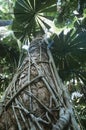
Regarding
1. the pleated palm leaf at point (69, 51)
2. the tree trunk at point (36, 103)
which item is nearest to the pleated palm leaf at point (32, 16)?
the pleated palm leaf at point (69, 51)

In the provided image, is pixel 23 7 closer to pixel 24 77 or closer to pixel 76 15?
pixel 76 15

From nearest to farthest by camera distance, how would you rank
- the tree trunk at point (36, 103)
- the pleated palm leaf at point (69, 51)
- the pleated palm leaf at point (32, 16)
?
the tree trunk at point (36, 103), the pleated palm leaf at point (32, 16), the pleated palm leaf at point (69, 51)

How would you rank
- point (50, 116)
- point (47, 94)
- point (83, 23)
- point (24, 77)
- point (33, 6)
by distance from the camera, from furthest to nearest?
point (83, 23) → point (33, 6) → point (24, 77) → point (47, 94) → point (50, 116)

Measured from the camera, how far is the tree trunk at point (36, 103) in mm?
2352

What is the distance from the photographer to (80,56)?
4840 mm

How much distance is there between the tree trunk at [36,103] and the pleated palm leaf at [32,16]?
1.45m

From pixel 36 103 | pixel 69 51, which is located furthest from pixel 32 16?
pixel 36 103

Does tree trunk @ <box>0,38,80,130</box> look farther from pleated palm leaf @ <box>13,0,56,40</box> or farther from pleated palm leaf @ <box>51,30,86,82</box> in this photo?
pleated palm leaf @ <box>13,0,56,40</box>

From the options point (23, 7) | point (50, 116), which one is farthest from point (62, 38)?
point (50, 116)

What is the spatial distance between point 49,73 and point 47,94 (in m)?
0.55

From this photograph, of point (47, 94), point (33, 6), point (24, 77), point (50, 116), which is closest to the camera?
point (50, 116)

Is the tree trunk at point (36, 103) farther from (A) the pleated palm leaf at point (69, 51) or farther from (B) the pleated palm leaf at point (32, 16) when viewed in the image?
(B) the pleated palm leaf at point (32, 16)

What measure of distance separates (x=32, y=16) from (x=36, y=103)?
2.46 metres

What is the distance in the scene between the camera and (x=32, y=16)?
4.69 m
